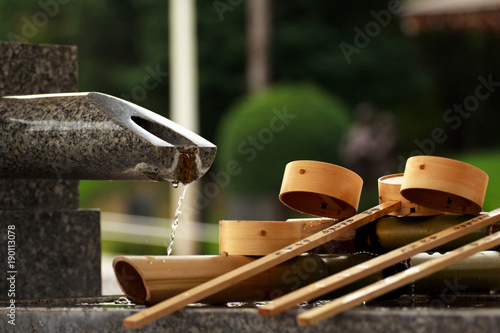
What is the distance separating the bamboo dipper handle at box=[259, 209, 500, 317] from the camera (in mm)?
2168

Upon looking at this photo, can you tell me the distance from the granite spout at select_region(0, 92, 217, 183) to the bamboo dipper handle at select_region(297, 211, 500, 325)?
94 centimetres

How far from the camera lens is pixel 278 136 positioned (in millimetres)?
13820

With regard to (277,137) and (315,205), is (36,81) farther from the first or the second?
(277,137)

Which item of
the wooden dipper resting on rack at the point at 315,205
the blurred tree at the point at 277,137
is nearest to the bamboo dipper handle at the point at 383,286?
the wooden dipper resting on rack at the point at 315,205

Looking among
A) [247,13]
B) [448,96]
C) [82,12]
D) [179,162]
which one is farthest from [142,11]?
[179,162]

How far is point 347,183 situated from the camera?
9.36 feet

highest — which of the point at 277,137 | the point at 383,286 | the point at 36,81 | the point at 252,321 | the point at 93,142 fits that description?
the point at 277,137

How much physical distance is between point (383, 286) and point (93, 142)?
1.25 m

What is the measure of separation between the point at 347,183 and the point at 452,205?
337 millimetres

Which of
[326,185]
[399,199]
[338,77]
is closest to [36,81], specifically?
[326,185]

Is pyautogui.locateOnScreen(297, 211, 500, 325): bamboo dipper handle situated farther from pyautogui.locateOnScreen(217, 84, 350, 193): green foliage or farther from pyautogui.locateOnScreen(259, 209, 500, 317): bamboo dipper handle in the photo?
pyautogui.locateOnScreen(217, 84, 350, 193): green foliage

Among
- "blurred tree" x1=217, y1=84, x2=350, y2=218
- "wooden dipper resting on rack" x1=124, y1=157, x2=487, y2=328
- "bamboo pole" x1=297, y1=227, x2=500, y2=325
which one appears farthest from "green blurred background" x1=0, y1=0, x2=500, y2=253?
"bamboo pole" x1=297, y1=227, x2=500, y2=325

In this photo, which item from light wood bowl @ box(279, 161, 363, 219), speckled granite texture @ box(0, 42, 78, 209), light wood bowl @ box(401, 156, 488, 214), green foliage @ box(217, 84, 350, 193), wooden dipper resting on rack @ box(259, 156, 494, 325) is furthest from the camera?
green foliage @ box(217, 84, 350, 193)

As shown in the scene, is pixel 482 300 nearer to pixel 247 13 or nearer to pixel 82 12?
pixel 247 13
